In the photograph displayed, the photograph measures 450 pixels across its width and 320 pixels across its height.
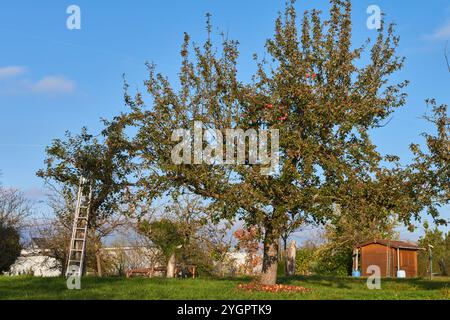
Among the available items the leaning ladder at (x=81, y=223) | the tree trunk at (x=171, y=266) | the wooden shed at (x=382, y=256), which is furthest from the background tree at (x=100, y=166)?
the wooden shed at (x=382, y=256)

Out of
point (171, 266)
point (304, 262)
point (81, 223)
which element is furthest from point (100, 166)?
point (304, 262)

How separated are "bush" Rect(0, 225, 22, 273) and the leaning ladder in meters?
12.5

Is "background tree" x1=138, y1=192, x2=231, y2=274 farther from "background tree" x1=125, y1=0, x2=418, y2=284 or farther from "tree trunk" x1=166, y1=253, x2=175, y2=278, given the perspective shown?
"background tree" x1=125, y1=0, x2=418, y2=284

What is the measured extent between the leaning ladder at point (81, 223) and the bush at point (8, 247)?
41.0 ft

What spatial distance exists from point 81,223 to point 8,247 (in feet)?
45.5

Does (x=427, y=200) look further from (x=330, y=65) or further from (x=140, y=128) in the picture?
(x=140, y=128)

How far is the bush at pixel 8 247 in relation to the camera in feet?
107

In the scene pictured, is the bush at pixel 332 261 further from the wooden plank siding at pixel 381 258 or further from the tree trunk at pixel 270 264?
the tree trunk at pixel 270 264

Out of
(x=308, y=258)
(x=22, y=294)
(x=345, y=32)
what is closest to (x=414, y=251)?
(x=308, y=258)

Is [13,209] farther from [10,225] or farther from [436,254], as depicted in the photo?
[436,254]

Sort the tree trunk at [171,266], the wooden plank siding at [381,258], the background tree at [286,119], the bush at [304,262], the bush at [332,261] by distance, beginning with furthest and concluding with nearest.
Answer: the bush at [304,262], the bush at [332,261], the wooden plank siding at [381,258], the tree trunk at [171,266], the background tree at [286,119]

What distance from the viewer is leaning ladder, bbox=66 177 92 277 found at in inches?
784

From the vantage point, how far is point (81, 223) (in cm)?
2175

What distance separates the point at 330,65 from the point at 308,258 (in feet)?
89.3
